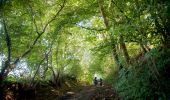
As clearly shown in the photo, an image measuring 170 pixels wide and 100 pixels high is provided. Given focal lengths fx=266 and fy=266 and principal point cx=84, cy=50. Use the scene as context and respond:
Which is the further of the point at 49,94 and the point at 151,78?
the point at 49,94

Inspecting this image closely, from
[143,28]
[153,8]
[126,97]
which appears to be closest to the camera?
A: [153,8]

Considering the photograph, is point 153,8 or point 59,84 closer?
point 153,8

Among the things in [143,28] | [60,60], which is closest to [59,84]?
[60,60]

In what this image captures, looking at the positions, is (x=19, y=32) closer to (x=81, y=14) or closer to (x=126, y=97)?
(x=81, y=14)

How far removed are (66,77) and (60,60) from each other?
5332 mm

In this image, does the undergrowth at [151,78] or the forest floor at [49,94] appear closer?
the undergrowth at [151,78]

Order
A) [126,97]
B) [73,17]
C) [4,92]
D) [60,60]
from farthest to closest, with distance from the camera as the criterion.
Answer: [60,60] < [4,92] < [73,17] < [126,97]

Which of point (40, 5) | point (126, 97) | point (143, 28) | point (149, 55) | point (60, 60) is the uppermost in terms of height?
point (40, 5)

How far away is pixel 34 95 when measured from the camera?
19.4m

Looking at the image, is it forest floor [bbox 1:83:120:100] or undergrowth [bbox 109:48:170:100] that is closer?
undergrowth [bbox 109:48:170:100]

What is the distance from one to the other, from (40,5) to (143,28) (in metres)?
8.38

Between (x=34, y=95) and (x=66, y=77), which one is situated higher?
(x=66, y=77)

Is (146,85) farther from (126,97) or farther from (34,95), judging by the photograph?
(34,95)

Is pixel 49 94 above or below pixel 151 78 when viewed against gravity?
above
